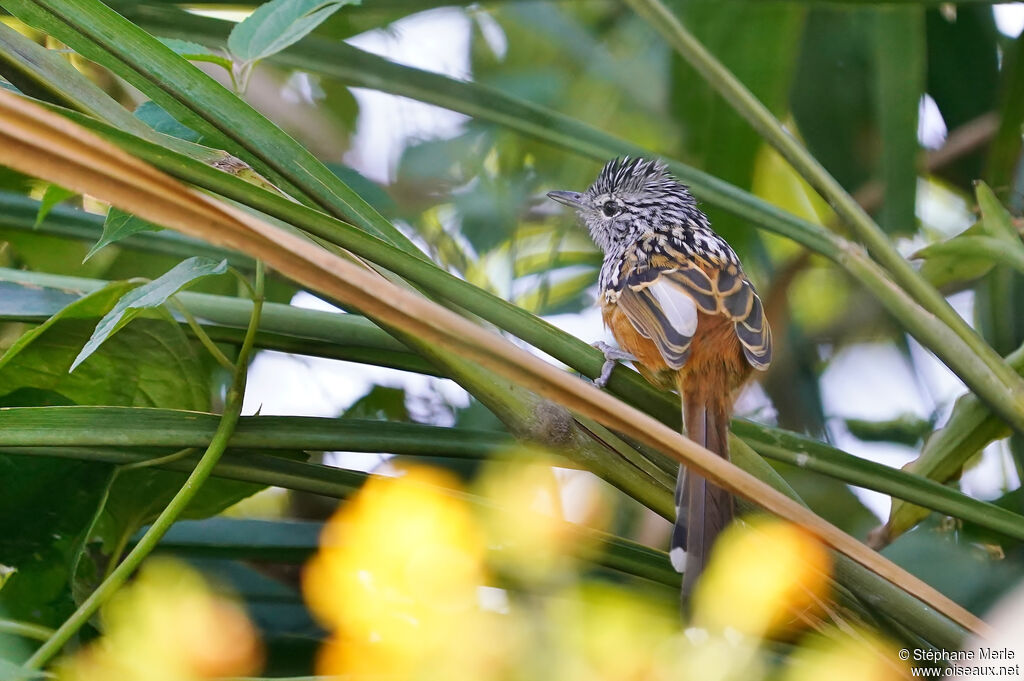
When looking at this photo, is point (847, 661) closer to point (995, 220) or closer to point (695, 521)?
point (695, 521)

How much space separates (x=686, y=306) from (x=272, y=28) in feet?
3.89

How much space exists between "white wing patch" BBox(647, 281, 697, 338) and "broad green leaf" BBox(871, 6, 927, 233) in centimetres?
80

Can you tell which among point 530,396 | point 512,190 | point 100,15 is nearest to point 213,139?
point 100,15

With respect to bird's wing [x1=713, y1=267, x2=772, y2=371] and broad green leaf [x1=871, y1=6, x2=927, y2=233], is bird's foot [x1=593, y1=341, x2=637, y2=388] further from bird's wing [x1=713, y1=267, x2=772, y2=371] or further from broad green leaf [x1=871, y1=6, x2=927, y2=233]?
broad green leaf [x1=871, y1=6, x2=927, y2=233]

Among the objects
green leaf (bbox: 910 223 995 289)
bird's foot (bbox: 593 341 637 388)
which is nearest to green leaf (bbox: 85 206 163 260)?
bird's foot (bbox: 593 341 637 388)

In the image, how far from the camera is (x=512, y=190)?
3.46 meters

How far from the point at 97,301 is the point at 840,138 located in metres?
2.82

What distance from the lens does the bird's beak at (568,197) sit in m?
3.19

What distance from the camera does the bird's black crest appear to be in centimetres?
330

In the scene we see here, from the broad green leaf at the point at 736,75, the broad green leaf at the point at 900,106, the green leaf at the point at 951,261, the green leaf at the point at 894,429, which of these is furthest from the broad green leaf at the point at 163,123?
the green leaf at the point at 894,429

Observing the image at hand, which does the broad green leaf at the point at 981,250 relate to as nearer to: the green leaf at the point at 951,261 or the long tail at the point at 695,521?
the green leaf at the point at 951,261

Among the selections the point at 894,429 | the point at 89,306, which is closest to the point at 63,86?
the point at 89,306

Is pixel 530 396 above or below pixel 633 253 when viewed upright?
below

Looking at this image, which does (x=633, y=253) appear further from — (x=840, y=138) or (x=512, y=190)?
(x=840, y=138)
